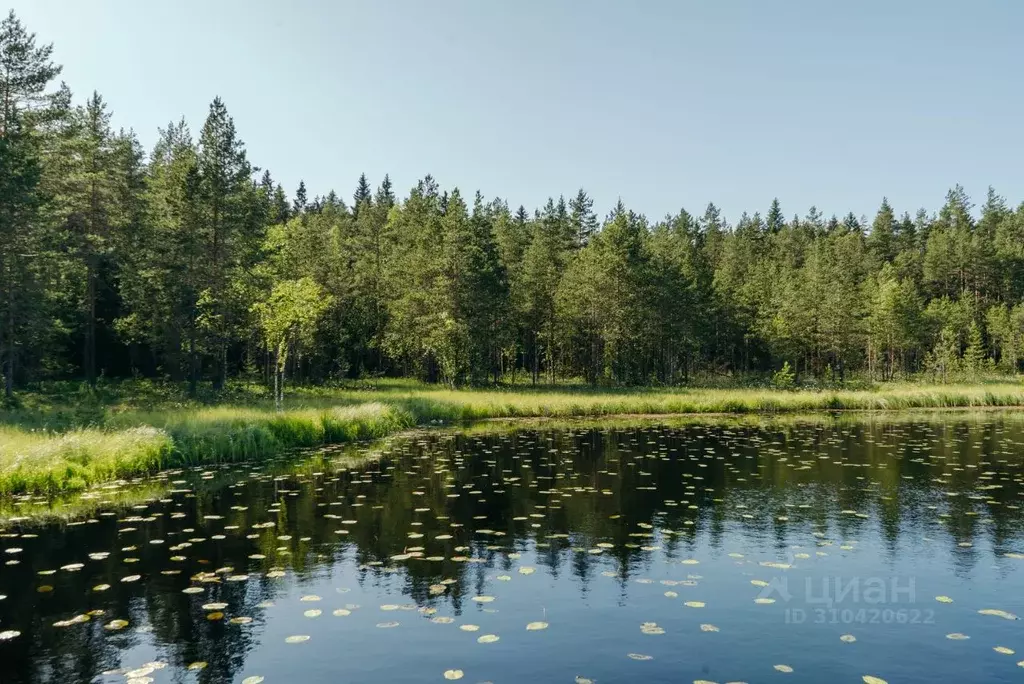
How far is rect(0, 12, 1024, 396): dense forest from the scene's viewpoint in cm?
4016

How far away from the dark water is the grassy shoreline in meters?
3.31

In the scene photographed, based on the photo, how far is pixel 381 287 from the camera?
228 feet

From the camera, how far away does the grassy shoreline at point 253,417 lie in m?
20.0

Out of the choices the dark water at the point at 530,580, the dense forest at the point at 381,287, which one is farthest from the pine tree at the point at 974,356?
the dark water at the point at 530,580

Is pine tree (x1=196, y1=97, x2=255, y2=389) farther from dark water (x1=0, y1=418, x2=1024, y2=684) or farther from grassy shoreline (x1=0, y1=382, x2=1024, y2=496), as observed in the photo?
dark water (x1=0, y1=418, x2=1024, y2=684)

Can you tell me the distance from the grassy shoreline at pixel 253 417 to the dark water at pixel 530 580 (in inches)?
130

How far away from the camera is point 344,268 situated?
66875mm

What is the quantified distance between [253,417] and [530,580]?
19858mm

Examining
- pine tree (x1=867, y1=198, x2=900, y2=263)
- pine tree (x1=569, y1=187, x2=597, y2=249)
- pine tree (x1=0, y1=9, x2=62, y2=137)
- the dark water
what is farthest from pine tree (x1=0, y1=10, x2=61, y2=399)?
pine tree (x1=867, y1=198, x2=900, y2=263)

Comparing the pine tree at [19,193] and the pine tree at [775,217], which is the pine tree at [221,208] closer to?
the pine tree at [19,193]

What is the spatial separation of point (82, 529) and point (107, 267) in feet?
157

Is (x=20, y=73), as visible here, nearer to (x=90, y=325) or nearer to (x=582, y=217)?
(x=90, y=325)

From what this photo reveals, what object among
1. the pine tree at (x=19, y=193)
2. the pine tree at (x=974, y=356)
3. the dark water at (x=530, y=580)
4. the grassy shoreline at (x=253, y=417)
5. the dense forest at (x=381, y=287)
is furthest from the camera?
the pine tree at (x=974, y=356)

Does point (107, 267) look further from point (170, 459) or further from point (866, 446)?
point (866, 446)
